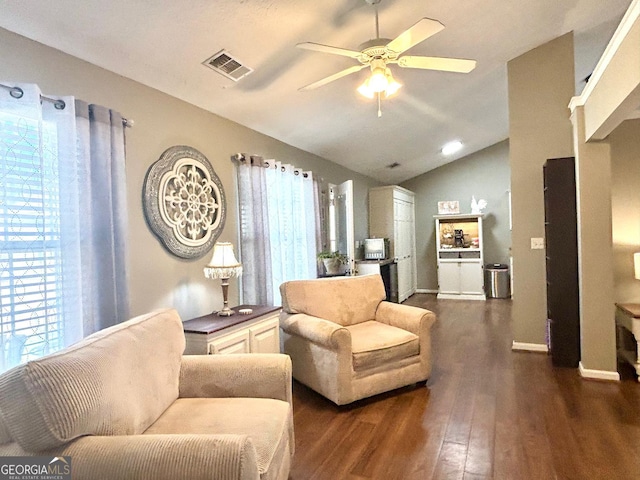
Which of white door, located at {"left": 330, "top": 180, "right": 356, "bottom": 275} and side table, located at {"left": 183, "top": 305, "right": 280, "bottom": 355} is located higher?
white door, located at {"left": 330, "top": 180, "right": 356, "bottom": 275}

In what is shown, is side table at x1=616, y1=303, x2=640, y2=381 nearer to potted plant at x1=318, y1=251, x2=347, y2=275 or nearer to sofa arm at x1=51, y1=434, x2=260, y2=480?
potted plant at x1=318, y1=251, x2=347, y2=275

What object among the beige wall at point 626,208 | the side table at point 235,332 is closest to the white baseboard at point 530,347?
the beige wall at point 626,208

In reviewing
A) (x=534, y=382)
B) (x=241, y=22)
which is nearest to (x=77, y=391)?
(x=241, y=22)

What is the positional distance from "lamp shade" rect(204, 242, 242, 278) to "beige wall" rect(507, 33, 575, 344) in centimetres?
295

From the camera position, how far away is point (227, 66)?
2742 millimetres

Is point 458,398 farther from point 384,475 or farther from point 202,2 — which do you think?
point 202,2

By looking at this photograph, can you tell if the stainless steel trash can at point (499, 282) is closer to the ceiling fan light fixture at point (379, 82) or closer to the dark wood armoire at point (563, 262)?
the dark wood armoire at point (563, 262)

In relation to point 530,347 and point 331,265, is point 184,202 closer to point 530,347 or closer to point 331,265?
point 331,265

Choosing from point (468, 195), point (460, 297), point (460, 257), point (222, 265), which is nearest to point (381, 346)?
point (222, 265)

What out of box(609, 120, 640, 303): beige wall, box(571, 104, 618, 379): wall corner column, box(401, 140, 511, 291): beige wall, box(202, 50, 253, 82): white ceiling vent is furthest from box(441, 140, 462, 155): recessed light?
box(202, 50, 253, 82): white ceiling vent

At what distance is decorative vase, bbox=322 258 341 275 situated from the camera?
4.62 metres

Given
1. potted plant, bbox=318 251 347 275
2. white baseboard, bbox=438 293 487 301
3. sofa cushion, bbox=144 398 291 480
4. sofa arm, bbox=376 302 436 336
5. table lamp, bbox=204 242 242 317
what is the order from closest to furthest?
sofa cushion, bbox=144 398 291 480 < table lamp, bbox=204 242 242 317 < sofa arm, bbox=376 302 436 336 < potted plant, bbox=318 251 347 275 < white baseboard, bbox=438 293 487 301

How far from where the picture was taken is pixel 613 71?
2406 millimetres

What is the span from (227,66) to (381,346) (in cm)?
231
